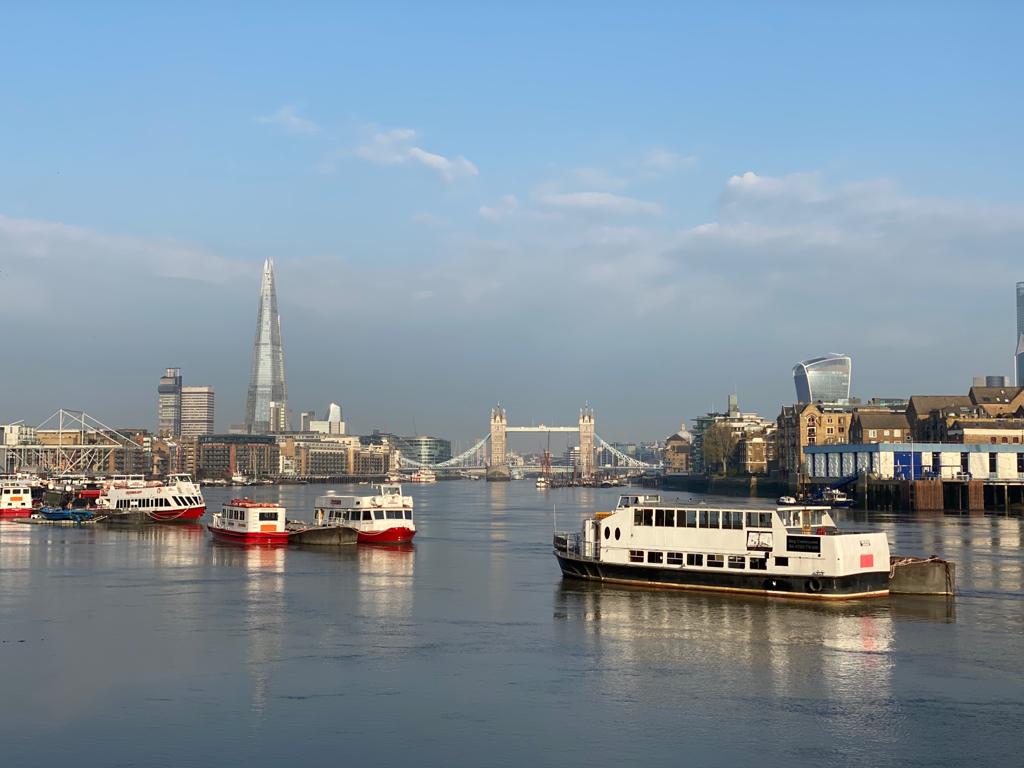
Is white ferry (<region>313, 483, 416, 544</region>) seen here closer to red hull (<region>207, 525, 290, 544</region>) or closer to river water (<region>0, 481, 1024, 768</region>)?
red hull (<region>207, 525, 290, 544</region>)

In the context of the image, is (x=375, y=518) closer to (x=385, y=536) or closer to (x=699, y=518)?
(x=385, y=536)

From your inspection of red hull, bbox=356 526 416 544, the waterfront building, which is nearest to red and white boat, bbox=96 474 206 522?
red hull, bbox=356 526 416 544

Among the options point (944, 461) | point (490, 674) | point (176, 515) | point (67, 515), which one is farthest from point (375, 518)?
point (944, 461)

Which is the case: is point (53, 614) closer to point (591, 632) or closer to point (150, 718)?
point (150, 718)

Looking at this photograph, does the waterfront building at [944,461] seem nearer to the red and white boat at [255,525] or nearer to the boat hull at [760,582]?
the red and white boat at [255,525]

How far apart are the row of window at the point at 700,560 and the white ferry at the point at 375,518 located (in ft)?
112

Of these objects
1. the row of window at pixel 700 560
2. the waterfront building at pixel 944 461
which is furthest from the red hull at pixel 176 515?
the waterfront building at pixel 944 461

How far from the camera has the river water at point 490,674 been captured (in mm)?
31250

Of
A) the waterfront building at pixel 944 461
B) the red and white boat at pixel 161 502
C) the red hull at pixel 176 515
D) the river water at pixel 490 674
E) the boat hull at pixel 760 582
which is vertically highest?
the waterfront building at pixel 944 461

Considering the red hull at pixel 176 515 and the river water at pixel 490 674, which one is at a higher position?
the red hull at pixel 176 515

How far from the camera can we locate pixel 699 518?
186 ft

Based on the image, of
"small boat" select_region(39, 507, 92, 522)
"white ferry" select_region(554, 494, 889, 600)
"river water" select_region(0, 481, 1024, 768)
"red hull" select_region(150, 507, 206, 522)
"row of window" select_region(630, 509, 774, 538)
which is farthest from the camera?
"small boat" select_region(39, 507, 92, 522)

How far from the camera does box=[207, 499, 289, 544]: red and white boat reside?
296 feet

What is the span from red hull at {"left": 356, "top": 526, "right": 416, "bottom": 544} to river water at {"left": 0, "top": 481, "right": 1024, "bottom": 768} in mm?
20420
